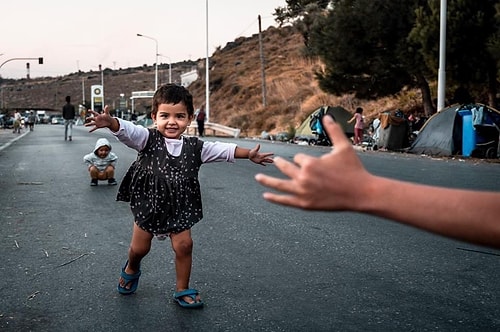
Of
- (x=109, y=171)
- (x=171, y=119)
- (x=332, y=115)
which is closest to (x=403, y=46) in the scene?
(x=332, y=115)

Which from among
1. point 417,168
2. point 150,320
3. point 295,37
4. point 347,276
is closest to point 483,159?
point 417,168

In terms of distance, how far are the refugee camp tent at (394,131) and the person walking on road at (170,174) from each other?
1762 cm

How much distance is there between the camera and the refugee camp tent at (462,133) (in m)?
17.5

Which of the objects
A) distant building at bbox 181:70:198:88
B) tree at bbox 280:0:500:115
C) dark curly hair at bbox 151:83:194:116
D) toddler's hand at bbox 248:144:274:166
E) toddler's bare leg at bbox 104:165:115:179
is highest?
distant building at bbox 181:70:198:88

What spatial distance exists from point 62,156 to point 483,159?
10.9 m

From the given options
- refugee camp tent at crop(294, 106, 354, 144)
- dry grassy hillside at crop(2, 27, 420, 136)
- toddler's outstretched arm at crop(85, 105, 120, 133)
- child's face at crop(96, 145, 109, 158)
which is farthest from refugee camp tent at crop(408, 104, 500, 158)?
toddler's outstretched arm at crop(85, 105, 120, 133)

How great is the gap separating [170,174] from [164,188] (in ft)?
0.31

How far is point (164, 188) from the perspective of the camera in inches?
162

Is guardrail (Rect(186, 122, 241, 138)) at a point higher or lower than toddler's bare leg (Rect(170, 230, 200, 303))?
lower

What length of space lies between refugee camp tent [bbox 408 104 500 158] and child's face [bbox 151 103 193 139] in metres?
14.6

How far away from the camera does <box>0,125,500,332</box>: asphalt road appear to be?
389 cm

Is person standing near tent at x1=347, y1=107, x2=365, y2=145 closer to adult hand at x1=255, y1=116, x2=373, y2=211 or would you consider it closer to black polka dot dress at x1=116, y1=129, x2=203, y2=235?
black polka dot dress at x1=116, y1=129, x2=203, y2=235

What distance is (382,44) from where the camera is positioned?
25750mm

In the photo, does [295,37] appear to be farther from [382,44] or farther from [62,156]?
[62,156]
